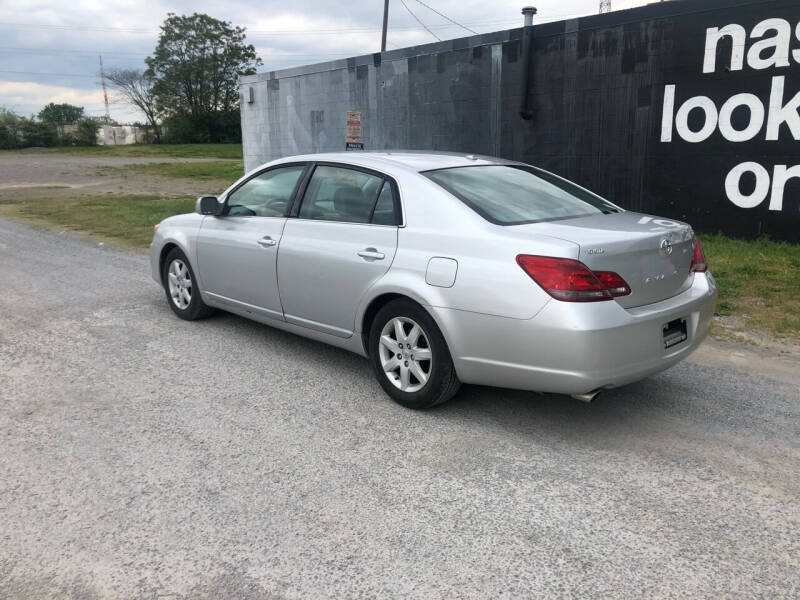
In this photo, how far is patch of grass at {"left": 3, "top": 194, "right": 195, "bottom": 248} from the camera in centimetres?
1248

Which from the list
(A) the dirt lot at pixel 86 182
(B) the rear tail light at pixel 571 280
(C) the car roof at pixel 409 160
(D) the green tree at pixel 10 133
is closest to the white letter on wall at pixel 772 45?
(C) the car roof at pixel 409 160

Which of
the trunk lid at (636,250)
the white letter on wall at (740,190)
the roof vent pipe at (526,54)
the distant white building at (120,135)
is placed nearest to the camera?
the trunk lid at (636,250)

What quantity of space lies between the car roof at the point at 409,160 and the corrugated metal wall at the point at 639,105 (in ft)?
19.2

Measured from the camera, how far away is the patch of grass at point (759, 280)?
6.27m

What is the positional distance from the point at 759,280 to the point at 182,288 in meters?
6.02

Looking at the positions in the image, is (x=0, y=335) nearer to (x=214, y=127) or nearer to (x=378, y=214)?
(x=378, y=214)

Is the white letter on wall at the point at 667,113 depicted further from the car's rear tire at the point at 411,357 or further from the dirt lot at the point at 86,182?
the dirt lot at the point at 86,182

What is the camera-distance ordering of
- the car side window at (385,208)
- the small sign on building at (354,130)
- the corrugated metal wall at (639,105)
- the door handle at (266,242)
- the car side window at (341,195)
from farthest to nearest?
the small sign on building at (354,130), the corrugated metal wall at (639,105), the door handle at (266,242), the car side window at (341,195), the car side window at (385,208)

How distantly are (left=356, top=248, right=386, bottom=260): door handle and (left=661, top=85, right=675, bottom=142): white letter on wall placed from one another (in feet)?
24.0

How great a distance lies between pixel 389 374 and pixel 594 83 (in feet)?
26.8

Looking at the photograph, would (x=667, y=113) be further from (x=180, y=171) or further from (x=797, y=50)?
(x=180, y=171)

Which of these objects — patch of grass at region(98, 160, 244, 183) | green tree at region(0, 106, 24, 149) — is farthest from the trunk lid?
green tree at region(0, 106, 24, 149)

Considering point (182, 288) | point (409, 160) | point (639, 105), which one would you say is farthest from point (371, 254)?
point (639, 105)

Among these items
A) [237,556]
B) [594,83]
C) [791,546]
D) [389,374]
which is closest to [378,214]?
[389,374]
